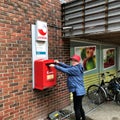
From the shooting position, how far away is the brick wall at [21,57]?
4.10 m

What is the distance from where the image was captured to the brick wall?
4102 millimetres

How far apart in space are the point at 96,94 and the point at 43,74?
2.58 meters

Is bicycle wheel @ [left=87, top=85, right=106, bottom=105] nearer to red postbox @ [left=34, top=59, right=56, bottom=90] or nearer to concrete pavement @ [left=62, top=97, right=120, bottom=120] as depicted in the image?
concrete pavement @ [left=62, top=97, right=120, bottom=120]

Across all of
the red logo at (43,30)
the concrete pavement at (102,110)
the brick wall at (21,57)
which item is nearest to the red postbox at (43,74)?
the brick wall at (21,57)

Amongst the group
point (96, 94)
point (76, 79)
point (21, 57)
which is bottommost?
point (96, 94)

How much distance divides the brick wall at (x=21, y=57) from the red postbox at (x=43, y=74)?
16cm

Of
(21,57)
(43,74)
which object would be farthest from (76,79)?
(21,57)

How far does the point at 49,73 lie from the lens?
469cm

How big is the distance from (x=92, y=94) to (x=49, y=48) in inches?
93.9

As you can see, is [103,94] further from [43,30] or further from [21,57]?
[21,57]

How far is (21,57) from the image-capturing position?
4441 millimetres

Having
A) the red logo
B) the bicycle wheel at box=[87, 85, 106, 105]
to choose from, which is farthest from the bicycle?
the red logo

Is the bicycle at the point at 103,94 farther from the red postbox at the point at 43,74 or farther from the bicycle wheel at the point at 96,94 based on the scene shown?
the red postbox at the point at 43,74

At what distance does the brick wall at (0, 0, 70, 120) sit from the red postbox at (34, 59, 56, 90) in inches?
6.4
